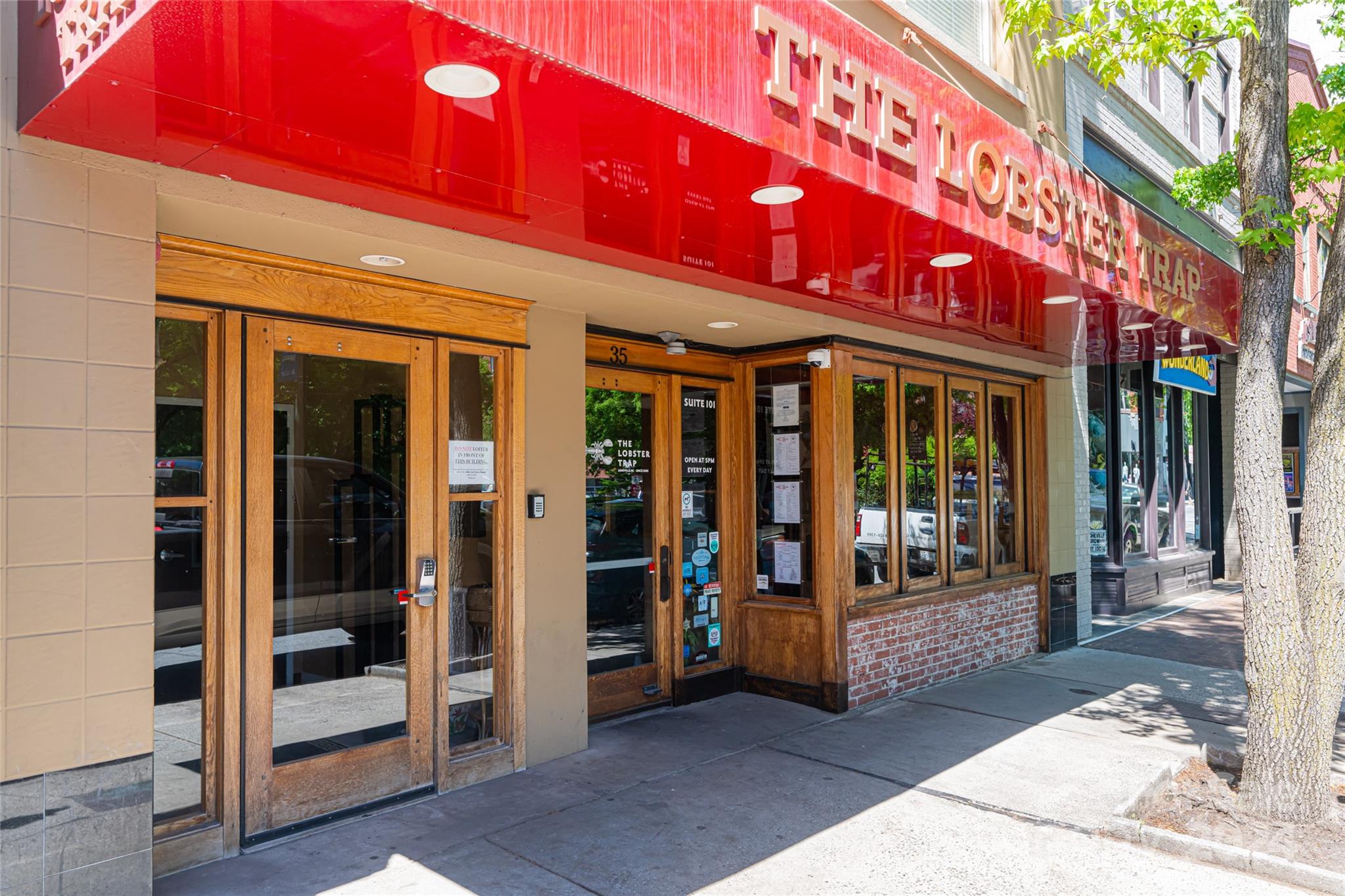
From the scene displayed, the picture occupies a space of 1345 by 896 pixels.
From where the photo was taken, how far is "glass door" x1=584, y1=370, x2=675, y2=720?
6.59m

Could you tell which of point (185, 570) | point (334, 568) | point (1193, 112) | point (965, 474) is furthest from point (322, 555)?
point (1193, 112)

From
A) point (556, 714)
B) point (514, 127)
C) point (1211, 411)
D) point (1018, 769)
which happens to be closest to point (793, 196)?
point (514, 127)

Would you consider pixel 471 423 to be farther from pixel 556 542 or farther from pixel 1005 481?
pixel 1005 481

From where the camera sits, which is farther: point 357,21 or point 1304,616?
point 1304,616

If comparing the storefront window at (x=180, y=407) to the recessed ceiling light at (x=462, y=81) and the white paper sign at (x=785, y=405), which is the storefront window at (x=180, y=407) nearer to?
the recessed ceiling light at (x=462, y=81)

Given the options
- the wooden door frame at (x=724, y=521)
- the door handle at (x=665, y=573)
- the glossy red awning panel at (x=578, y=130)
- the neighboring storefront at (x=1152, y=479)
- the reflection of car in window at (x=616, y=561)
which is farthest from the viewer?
the neighboring storefront at (x=1152, y=479)

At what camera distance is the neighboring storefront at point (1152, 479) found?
11.4 meters

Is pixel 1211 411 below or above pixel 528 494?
above

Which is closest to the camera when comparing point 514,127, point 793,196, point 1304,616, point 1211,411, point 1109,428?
point 514,127

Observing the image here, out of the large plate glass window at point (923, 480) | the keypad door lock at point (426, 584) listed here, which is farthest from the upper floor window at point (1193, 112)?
the keypad door lock at point (426, 584)

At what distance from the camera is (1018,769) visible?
5.63m

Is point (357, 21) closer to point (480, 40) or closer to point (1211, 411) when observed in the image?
point (480, 40)

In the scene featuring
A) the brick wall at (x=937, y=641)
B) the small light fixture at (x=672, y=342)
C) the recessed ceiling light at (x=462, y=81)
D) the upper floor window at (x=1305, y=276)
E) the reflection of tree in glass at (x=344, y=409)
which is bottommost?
the brick wall at (x=937, y=641)

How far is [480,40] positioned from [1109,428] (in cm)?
1074
